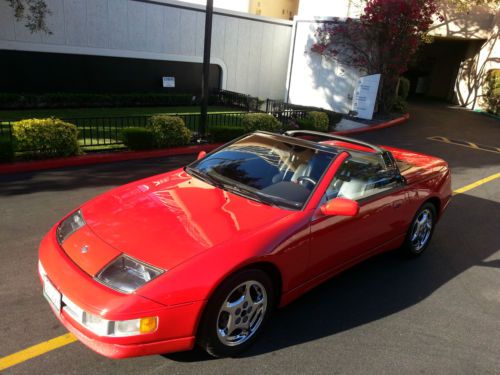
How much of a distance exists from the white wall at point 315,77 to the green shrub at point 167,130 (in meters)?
10.4

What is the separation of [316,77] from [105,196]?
16772 mm

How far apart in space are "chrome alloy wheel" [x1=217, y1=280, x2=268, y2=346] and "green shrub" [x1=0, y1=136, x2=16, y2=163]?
636cm

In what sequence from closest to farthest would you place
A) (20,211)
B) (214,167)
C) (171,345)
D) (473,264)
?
(171,345), (214,167), (473,264), (20,211)

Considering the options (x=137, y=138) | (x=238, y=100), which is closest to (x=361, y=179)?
(x=137, y=138)

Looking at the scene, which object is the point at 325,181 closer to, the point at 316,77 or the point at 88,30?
the point at 88,30

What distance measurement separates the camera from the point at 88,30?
608 inches

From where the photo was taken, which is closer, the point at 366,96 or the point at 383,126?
the point at 383,126

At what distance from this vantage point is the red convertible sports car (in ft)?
8.73

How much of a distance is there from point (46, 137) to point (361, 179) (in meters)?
6.46

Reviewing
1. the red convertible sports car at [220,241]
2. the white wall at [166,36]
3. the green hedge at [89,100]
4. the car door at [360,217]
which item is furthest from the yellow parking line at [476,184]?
the white wall at [166,36]

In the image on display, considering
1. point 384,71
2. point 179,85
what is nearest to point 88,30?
point 179,85

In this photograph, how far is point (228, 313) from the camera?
3.02m

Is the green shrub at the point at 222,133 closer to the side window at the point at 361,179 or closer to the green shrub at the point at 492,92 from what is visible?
the side window at the point at 361,179

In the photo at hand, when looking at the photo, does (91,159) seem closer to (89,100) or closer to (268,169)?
(268,169)
